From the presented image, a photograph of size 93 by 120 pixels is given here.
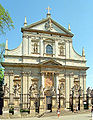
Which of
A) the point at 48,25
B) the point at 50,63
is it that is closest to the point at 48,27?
the point at 48,25

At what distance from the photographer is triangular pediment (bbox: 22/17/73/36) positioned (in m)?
35.2

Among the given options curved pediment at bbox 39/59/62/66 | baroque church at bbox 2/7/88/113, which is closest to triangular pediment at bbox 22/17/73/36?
baroque church at bbox 2/7/88/113

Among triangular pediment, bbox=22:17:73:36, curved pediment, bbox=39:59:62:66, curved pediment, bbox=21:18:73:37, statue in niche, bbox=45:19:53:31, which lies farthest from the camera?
statue in niche, bbox=45:19:53:31

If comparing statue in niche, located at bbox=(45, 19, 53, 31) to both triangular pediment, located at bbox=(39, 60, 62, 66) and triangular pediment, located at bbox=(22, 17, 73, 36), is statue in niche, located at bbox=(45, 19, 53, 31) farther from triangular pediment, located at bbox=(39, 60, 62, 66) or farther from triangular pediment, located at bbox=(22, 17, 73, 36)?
triangular pediment, located at bbox=(39, 60, 62, 66)

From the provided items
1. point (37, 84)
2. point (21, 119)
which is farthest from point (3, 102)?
point (37, 84)

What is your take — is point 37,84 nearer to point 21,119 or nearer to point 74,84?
point 74,84

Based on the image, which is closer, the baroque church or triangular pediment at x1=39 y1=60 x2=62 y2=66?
the baroque church

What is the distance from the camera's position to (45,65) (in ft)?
110

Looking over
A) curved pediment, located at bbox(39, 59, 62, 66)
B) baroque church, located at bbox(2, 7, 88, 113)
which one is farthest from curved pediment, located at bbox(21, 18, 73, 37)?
curved pediment, located at bbox(39, 59, 62, 66)

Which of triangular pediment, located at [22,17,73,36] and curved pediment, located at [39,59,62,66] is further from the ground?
triangular pediment, located at [22,17,73,36]

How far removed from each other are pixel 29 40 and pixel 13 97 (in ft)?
38.2

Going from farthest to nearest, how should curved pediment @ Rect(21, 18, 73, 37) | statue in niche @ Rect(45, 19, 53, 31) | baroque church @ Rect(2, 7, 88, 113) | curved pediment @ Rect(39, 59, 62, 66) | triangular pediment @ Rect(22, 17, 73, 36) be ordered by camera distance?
statue in niche @ Rect(45, 19, 53, 31), triangular pediment @ Rect(22, 17, 73, 36), curved pediment @ Rect(21, 18, 73, 37), curved pediment @ Rect(39, 59, 62, 66), baroque church @ Rect(2, 7, 88, 113)

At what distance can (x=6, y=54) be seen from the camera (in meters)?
33.0

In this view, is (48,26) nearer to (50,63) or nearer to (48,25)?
(48,25)
